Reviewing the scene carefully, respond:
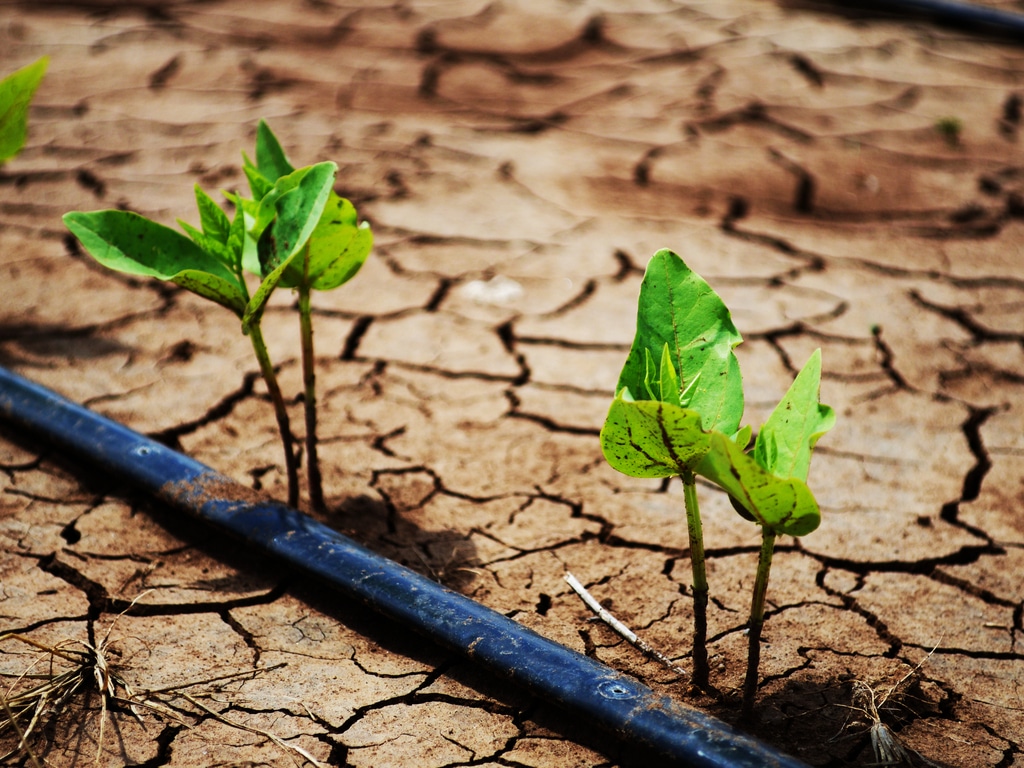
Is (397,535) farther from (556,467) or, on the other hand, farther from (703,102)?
(703,102)

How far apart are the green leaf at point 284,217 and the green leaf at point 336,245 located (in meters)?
0.05

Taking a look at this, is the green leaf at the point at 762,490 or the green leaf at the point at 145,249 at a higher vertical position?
the green leaf at the point at 145,249

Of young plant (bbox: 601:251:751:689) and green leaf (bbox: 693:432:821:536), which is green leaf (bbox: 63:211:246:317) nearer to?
young plant (bbox: 601:251:751:689)

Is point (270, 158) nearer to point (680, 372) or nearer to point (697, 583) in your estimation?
point (680, 372)

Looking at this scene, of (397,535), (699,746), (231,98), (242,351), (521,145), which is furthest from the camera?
(231,98)

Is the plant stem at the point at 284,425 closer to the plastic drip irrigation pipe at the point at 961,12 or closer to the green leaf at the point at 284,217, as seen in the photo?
the green leaf at the point at 284,217

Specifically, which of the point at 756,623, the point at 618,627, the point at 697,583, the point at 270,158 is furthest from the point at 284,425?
the point at 756,623

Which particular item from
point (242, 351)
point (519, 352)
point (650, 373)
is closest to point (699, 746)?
point (650, 373)

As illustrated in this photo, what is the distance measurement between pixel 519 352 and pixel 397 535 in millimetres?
835

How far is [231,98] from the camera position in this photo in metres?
4.08

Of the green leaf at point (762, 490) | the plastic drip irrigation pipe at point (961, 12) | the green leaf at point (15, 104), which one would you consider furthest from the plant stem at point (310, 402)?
the plastic drip irrigation pipe at point (961, 12)

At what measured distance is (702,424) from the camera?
4.38ft

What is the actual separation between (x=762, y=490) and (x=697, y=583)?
253 millimetres

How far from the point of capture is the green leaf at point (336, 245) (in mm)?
1650
